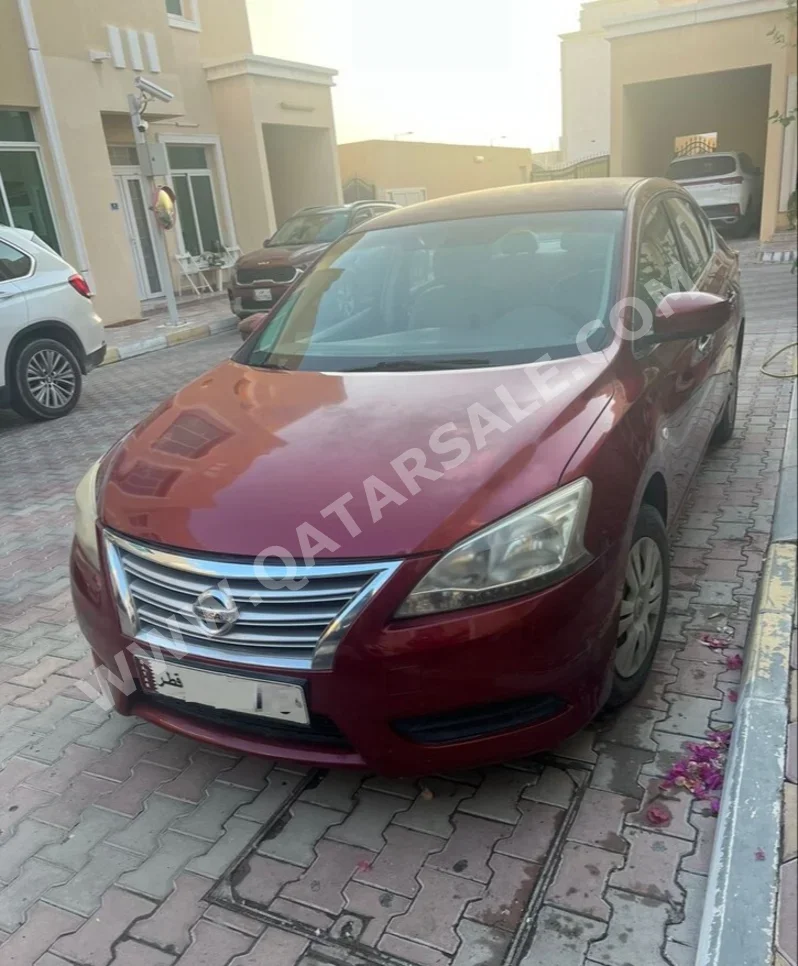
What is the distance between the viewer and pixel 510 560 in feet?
6.56

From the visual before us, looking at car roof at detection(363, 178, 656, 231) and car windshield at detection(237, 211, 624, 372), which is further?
car roof at detection(363, 178, 656, 231)

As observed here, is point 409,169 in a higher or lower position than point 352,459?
higher

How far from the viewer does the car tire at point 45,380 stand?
7.26 metres

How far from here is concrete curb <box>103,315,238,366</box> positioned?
1077 centimetres

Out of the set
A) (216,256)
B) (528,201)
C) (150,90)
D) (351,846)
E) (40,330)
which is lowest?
(351,846)

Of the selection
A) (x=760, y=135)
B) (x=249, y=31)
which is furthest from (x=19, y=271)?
(x=760, y=135)

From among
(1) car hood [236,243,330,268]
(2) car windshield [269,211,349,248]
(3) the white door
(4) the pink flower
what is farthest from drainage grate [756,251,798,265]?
(4) the pink flower

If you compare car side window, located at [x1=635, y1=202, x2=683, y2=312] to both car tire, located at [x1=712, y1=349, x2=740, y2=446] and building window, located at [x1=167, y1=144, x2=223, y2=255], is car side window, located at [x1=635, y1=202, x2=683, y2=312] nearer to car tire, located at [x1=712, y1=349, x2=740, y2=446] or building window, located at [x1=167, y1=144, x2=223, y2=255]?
car tire, located at [x1=712, y1=349, x2=740, y2=446]

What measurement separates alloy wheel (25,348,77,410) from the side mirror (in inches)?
245

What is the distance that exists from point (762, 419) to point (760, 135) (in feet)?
61.3

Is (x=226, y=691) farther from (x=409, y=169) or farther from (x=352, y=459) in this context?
(x=409, y=169)

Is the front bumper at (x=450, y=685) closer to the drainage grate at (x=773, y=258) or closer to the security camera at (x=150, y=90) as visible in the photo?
the security camera at (x=150, y=90)

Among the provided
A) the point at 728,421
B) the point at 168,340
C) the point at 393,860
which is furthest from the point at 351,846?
the point at 168,340

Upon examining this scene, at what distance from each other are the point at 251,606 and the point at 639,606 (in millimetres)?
1263
